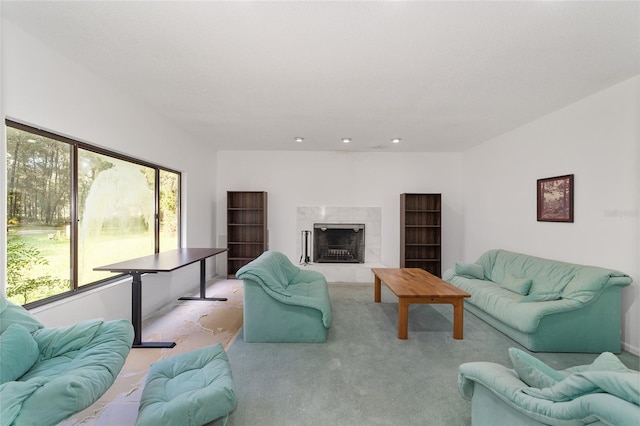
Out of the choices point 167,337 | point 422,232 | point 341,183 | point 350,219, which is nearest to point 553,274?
point 422,232

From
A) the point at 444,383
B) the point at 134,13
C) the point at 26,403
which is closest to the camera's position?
the point at 26,403

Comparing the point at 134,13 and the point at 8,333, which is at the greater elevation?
the point at 134,13

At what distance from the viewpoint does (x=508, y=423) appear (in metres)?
1.35

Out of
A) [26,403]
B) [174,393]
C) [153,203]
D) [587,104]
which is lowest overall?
[174,393]

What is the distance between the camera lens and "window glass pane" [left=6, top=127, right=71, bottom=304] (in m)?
2.11

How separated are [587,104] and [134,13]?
4.26 meters

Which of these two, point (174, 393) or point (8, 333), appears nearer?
point (8, 333)

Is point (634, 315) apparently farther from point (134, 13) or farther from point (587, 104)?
point (134, 13)

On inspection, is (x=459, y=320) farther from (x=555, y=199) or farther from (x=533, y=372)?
(x=555, y=199)

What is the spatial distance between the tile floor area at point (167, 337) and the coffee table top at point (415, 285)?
186 centimetres

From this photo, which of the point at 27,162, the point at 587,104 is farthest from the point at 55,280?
the point at 587,104

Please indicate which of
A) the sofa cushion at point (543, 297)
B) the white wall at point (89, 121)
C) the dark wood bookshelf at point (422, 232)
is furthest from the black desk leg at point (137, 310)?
the dark wood bookshelf at point (422, 232)

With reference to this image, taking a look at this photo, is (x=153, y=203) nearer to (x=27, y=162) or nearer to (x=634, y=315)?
(x=27, y=162)

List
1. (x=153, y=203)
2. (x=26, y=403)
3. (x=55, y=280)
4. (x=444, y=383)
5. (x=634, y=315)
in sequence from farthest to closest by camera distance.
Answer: (x=153, y=203)
(x=634, y=315)
(x=55, y=280)
(x=444, y=383)
(x=26, y=403)
